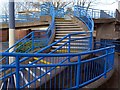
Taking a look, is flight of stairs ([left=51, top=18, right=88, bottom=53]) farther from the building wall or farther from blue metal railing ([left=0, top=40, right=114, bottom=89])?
the building wall

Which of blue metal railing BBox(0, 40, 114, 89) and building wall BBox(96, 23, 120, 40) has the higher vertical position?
building wall BBox(96, 23, 120, 40)

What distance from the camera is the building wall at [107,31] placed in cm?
1439

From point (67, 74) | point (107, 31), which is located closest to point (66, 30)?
point (67, 74)

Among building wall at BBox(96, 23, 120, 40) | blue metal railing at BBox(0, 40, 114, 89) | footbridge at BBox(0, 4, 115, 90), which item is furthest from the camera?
building wall at BBox(96, 23, 120, 40)

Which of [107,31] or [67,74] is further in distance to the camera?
[107,31]

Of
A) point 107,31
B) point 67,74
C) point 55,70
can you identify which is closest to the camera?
point 55,70

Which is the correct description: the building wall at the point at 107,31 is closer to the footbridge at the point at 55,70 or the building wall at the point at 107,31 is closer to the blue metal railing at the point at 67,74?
the footbridge at the point at 55,70

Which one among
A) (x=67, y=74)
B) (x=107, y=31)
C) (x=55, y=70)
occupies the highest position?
(x=107, y=31)

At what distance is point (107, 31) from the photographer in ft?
48.2

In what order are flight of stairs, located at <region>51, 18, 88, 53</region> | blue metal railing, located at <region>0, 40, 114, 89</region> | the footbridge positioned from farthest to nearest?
flight of stairs, located at <region>51, 18, 88, 53</region> < blue metal railing, located at <region>0, 40, 114, 89</region> < the footbridge

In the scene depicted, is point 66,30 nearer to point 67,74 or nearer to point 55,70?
point 67,74

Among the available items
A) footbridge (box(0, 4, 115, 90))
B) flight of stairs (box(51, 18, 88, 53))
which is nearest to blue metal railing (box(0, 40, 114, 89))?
footbridge (box(0, 4, 115, 90))

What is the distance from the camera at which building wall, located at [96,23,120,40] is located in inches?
567

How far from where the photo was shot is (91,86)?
4.69 metres
